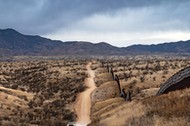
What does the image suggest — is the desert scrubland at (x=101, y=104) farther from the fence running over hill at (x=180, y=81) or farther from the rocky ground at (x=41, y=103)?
the fence running over hill at (x=180, y=81)

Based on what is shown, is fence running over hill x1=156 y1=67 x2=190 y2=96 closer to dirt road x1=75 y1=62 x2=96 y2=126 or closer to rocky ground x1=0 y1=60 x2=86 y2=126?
dirt road x1=75 y1=62 x2=96 y2=126

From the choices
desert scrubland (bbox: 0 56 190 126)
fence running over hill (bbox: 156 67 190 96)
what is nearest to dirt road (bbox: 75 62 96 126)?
desert scrubland (bbox: 0 56 190 126)

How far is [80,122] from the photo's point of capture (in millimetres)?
35156

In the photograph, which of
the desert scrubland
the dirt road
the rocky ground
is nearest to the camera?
the desert scrubland

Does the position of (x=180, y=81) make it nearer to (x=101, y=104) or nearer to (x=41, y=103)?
(x=101, y=104)

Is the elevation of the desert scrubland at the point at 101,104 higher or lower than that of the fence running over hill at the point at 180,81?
lower

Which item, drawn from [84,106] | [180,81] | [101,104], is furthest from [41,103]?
[180,81]

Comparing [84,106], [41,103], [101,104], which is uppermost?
[101,104]

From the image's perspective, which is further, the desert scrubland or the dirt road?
the dirt road

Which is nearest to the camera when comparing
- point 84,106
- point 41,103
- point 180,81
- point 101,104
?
point 180,81

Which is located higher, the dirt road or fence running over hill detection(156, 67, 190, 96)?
fence running over hill detection(156, 67, 190, 96)

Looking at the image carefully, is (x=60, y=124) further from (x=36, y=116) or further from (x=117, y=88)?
(x=117, y=88)

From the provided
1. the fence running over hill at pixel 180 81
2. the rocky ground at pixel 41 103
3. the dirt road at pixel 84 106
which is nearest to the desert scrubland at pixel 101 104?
the rocky ground at pixel 41 103

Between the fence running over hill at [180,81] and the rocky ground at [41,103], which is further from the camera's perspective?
the rocky ground at [41,103]
